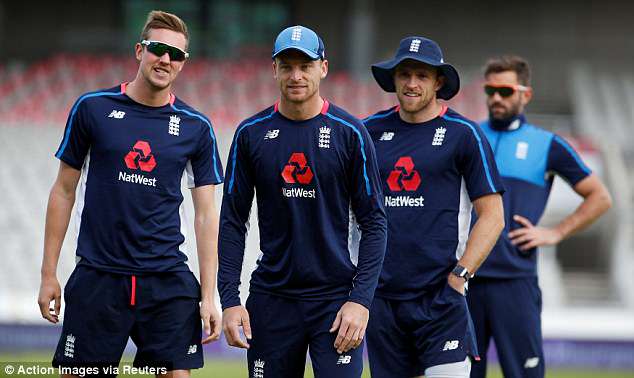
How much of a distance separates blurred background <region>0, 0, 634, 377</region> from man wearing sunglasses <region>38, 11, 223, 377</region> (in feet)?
23.5

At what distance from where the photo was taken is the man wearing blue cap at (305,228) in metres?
4.97

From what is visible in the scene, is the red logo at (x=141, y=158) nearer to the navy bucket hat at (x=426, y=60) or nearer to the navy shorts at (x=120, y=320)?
the navy shorts at (x=120, y=320)

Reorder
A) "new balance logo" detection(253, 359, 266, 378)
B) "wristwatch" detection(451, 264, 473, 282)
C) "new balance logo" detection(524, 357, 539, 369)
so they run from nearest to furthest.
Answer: "new balance logo" detection(253, 359, 266, 378) → "wristwatch" detection(451, 264, 473, 282) → "new balance logo" detection(524, 357, 539, 369)

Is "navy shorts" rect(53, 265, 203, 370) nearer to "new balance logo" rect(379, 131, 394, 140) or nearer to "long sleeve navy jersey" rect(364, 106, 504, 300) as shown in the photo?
"long sleeve navy jersey" rect(364, 106, 504, 300)

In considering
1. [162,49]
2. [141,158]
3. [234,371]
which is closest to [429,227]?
[141,158]

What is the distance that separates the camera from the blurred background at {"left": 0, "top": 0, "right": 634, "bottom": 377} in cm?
1519

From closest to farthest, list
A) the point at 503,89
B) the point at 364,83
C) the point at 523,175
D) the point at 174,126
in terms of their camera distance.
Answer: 1. the point at 174,126
2. the point at 523,175
3. the point at 503,89
4. the point at 364,83

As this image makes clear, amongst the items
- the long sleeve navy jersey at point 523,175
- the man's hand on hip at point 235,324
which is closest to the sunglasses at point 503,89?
the long sleeve navy jersey at point 523,175

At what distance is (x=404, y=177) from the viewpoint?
5.79m

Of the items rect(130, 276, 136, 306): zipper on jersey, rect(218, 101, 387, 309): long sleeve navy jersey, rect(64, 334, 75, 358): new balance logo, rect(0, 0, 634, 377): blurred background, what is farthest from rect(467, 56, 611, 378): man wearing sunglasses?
rect(0, 0, 634, 377): blurred background

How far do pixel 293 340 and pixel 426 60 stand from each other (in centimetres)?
161

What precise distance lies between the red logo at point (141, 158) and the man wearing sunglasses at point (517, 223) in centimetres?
251

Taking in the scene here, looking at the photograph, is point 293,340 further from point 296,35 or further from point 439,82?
point 439,82

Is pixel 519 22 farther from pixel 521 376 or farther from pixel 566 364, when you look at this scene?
pixel 521 376
